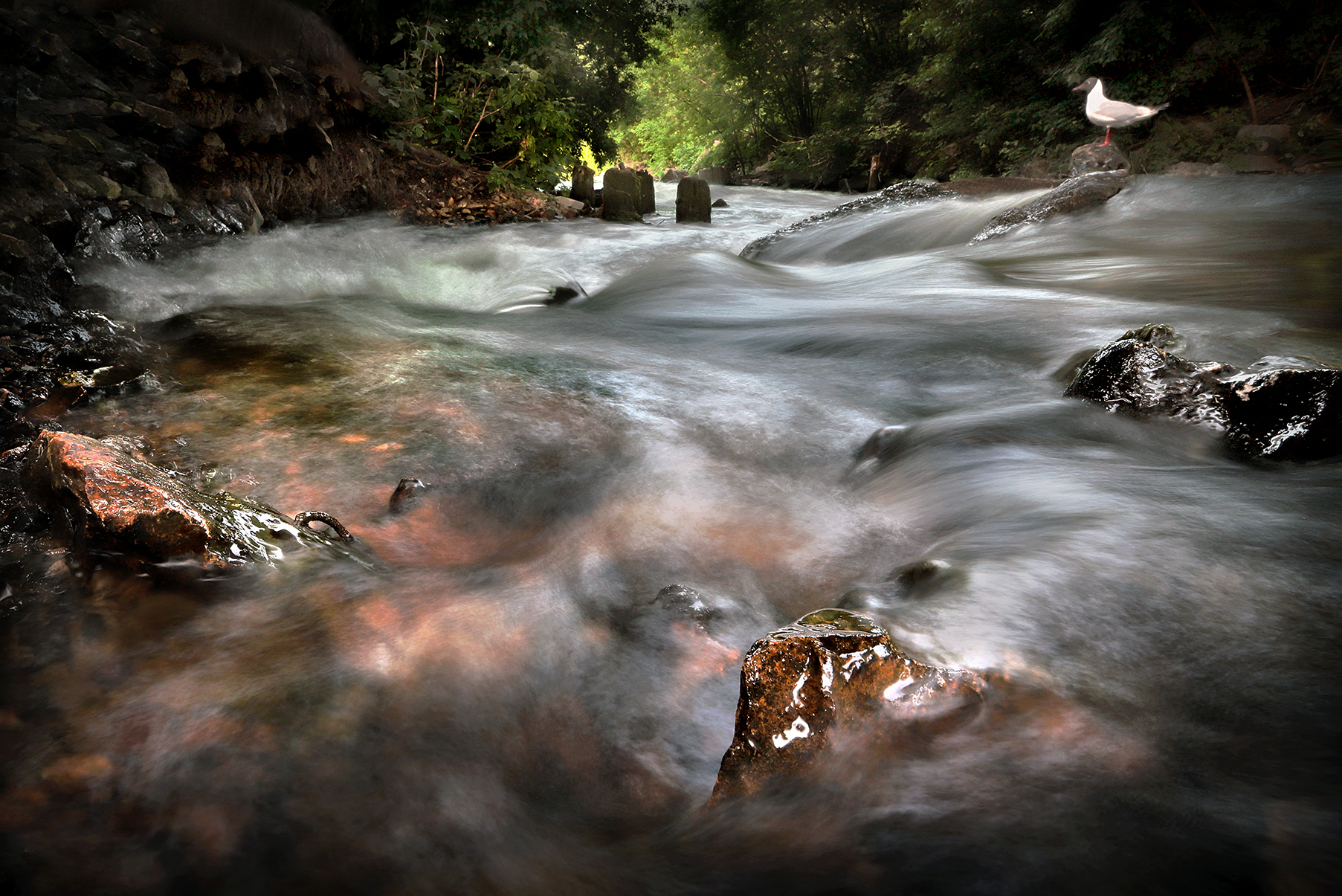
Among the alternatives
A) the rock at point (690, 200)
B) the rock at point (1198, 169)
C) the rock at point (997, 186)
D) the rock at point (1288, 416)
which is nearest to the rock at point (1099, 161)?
the rock at point (1198, 169)

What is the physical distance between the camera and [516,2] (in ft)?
30.5

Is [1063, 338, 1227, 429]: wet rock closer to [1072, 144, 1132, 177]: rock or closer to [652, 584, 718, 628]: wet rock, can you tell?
[652, 584, 718, 628]: wet rock

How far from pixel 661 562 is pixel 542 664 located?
2.09 ft

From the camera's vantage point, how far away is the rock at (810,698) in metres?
1.44

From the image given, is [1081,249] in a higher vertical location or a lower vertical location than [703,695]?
higher

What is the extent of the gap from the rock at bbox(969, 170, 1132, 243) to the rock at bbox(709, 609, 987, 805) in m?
7.25

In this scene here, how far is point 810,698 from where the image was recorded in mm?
1457

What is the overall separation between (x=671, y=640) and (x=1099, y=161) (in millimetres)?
11532

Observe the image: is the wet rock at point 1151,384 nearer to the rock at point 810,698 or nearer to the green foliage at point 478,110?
the rock at point 810,698

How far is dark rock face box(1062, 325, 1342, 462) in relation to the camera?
8.53 ft

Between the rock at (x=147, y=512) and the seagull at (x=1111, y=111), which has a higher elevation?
the seagull at (x=1111, y=111)

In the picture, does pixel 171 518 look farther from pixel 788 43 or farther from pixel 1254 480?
pixel 788 43

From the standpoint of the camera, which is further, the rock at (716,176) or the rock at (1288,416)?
the rock at (716,176)

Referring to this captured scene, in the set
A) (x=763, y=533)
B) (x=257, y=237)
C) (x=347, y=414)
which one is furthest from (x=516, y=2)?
(x=763, y=533)
